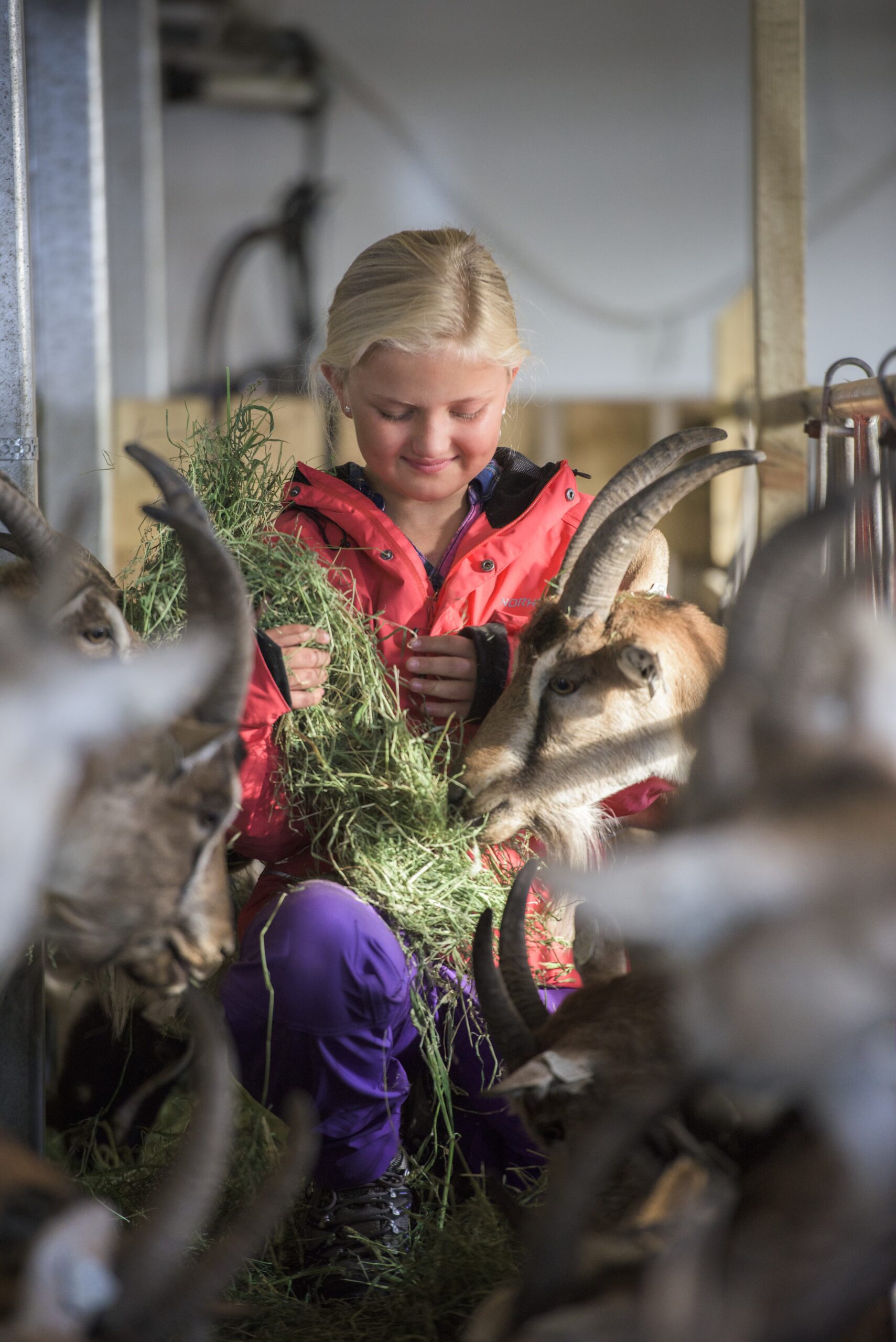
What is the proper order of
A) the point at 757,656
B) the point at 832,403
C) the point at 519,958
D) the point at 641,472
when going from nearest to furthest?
the point at 757,656 < the point at 519,958 < the point at 641,472 < the point at 832,403

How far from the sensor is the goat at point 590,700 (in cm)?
206

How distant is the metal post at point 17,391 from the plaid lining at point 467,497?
2.04 ft

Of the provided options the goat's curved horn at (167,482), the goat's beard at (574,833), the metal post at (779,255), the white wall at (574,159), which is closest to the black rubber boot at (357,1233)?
the goat's beard at (574,833)

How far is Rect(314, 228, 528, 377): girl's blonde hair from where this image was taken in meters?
2.25

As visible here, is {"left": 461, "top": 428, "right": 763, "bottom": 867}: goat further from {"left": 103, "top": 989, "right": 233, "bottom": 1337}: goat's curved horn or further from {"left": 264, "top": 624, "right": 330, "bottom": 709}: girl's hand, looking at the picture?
{"left": 103, "top": 989, "right": 233, "bottom": 1337}: goat's curved horn


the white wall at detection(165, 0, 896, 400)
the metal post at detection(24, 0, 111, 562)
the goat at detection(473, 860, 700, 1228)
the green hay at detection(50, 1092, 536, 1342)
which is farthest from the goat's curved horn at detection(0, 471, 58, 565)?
the white wall at detection(165, 0, 896, 400)

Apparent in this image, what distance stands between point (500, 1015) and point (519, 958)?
4.7 inches

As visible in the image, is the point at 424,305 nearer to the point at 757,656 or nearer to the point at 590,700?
the point at 590,700

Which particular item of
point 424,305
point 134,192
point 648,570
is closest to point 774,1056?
point 648,570

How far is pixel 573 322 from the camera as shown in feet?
29.4

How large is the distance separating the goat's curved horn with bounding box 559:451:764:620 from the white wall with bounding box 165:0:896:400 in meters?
6.79

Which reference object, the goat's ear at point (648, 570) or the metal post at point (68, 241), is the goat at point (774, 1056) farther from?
the metal post at point (68, 241)

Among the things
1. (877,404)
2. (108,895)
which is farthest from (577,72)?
(108,895)

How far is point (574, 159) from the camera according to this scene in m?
8.75
